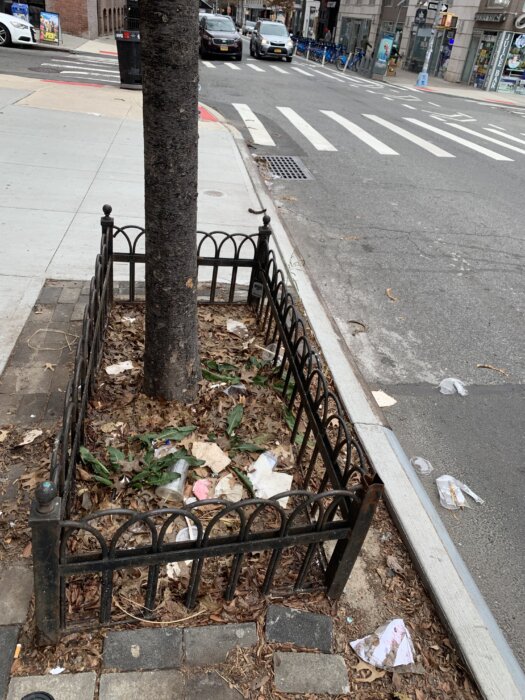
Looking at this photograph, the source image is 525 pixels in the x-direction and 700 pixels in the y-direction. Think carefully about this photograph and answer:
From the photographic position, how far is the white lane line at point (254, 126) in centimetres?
1186

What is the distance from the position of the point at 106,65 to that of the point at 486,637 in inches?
892

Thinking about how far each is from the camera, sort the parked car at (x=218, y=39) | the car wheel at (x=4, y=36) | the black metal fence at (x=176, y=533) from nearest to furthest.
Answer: the black metal fence at (x=176, y=533) < the car wheel at (x=4, y=36) < the parked car at (x=218, y=39)

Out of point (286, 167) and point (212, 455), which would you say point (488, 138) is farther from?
point (212, 455)

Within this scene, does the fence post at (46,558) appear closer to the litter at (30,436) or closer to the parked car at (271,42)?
the litter at (30,436)

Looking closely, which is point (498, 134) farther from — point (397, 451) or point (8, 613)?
point (8, 613)

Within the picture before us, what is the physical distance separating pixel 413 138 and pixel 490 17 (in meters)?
20.1

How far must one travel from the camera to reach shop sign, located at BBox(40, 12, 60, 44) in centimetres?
2264

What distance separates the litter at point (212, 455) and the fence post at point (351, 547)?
89cm

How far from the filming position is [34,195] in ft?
22.7

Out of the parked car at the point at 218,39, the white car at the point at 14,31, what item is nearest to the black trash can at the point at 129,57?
the white car at the point at 14,31

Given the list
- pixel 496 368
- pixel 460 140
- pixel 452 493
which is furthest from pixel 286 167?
pixel 452 493

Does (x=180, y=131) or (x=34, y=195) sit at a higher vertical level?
(x=180, y=131)

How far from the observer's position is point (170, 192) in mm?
2811

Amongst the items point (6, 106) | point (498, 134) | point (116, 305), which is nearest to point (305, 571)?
point (116, 305)
